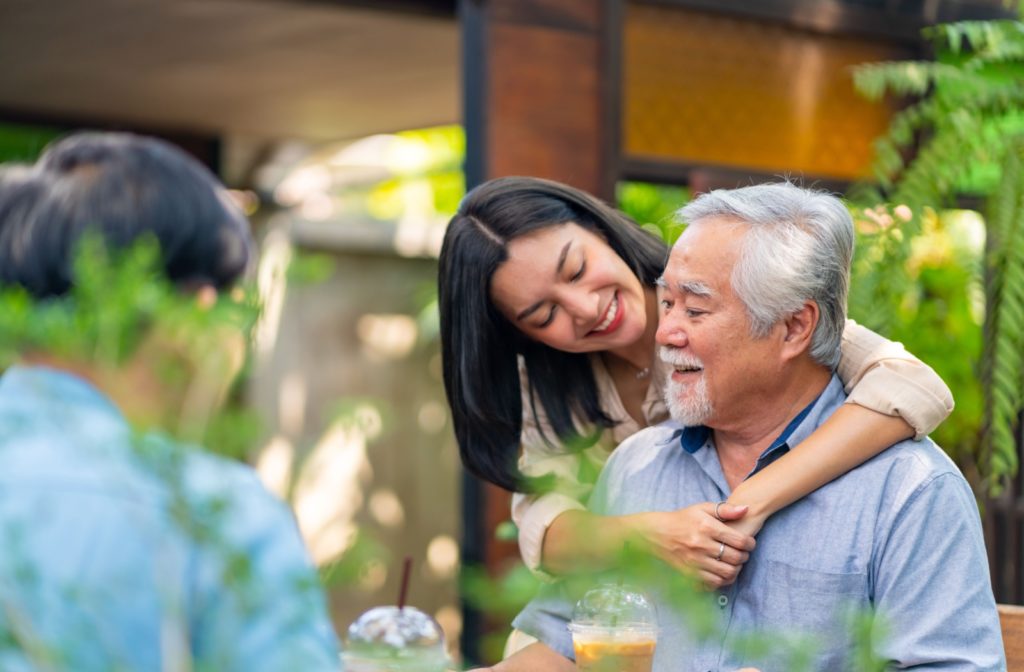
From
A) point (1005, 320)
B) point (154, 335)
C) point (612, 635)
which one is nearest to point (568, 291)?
point (612, 635)

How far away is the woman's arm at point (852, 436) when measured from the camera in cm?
203

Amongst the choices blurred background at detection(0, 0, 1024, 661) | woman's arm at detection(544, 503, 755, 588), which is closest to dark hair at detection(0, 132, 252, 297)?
woman's arm at detection(544, 503, 755, 588)

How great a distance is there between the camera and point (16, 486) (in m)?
1.07

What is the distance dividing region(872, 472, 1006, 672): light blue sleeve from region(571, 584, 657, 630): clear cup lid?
0.32 metres

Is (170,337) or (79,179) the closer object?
(170,337)

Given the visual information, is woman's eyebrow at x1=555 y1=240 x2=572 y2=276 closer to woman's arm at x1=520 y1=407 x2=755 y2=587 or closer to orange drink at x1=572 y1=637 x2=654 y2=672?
woman's arm at x1=520 y1=407 x2=755 y2=587

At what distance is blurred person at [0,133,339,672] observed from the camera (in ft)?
2.94

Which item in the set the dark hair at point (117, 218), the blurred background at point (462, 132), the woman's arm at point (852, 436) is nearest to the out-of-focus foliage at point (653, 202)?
the blurred background at point (462, 132)

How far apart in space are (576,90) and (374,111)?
344cm

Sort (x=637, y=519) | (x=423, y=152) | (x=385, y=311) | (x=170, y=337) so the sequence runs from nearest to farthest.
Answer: (x=170, y=337) < (x=637, y=519) < (x=385, y=311) < (x=423, y=152)

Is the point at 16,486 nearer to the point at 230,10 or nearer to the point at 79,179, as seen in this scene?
the point at 79,179

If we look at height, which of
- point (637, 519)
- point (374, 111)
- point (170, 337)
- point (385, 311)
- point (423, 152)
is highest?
point (170, 337)

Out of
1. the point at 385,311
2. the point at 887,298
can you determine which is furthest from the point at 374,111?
the point at 887,298

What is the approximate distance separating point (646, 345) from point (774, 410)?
1.39 ft
